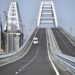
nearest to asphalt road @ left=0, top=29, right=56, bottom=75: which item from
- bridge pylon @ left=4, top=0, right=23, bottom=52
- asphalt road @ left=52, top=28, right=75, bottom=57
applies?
asphalt road @ left=52, top=28, right=75, bottom=57

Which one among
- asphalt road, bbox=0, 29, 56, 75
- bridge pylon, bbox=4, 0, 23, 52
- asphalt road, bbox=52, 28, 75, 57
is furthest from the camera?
bridge pylon, bbox=4, 0, 23, 52

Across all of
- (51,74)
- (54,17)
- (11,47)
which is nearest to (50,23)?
(54,17)

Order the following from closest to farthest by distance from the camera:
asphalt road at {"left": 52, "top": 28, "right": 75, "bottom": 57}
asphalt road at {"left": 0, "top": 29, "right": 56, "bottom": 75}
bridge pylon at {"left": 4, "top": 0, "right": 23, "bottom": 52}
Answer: asphalt road at {"left": 0, "top": 29, "right": 56, "bottom": 75}
asphalt road at {"left": 52, "top": 28, "right": 75, "bottom": 57}
bridge pylon at {"left": 4, "top": 0, "right": 23, "bottom": 52}

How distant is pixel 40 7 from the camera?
17912 centimetres

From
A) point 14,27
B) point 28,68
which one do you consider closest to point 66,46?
point 14,27

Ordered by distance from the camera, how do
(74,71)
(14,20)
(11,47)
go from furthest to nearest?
1. (14,20)
2. (11,47)
3. (74,71)

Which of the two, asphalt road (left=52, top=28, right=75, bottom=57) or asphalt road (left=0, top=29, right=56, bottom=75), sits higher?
asphalt road (left=0, top=29, right=56, bottom=75)

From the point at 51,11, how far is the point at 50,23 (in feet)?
30.2

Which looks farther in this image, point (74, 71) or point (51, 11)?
point (51, 11)

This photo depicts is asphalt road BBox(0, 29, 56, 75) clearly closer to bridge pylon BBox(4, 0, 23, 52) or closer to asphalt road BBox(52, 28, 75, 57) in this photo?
asphalt road BBox(52, 28, 75, 57)

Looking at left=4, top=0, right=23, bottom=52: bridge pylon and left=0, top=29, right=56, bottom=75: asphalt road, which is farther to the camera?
left=4, top=0, right=23, bottom=52: bridge pylon

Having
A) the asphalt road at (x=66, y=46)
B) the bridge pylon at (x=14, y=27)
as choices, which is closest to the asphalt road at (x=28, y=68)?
the asphalt road at (x=66, y=46)

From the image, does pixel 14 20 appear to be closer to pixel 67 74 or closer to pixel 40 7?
pixel 40 7

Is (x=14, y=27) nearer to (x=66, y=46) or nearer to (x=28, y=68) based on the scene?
(x=66, y=46)
